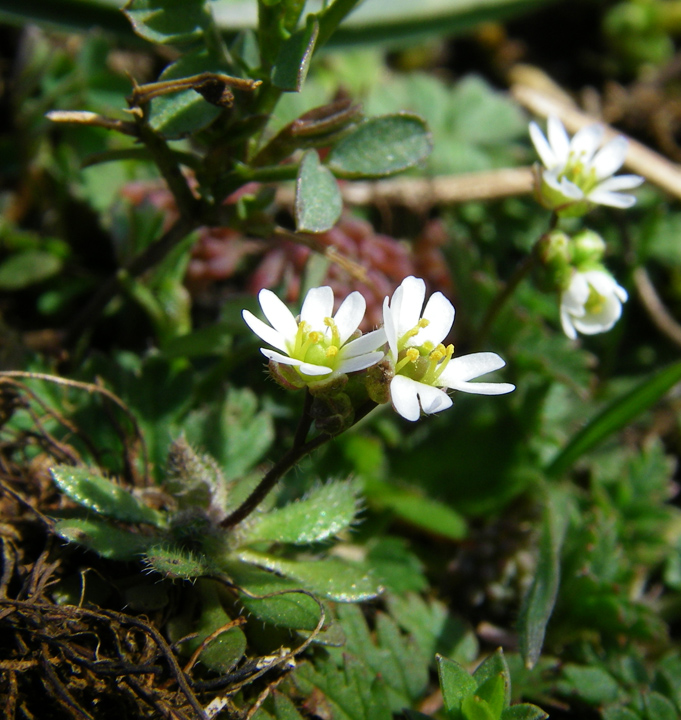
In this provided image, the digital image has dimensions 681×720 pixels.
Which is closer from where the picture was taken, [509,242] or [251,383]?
[251,383]

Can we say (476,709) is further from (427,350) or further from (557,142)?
(557,142)

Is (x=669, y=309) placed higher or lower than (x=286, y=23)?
lower

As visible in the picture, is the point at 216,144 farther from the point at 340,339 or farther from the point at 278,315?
the point at 340,339

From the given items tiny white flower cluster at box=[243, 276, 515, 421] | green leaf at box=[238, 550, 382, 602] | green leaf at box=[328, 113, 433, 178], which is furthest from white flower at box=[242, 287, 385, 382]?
green leaf at box=[238, 550, 382, 602]

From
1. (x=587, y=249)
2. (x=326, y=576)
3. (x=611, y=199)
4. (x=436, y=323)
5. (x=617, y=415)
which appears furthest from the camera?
(x=617, y=415)

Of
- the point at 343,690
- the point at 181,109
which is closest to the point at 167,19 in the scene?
the point at 181,109

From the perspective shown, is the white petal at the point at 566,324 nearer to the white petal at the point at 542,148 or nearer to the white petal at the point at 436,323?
the white petal at the point at 542,148

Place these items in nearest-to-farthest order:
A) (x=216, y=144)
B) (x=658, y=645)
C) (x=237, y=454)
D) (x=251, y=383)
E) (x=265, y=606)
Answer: (x=265, y=606), (x=216, y=144), (x=237, y=454), (x=658, y=645), (x=251, y=383)

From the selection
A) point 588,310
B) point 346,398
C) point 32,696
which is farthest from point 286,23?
point 32,696
